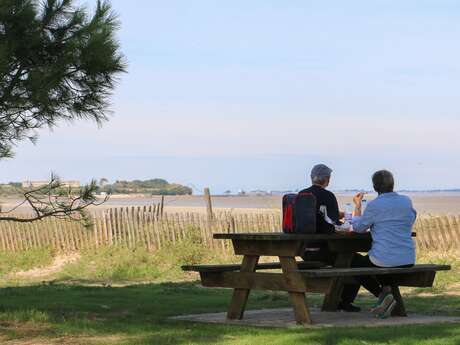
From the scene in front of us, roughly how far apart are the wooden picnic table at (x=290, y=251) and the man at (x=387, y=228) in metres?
0.22

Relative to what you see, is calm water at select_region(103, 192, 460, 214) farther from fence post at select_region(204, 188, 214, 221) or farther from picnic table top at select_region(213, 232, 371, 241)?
picnic table top at select_region(213, 232, 371, 241)

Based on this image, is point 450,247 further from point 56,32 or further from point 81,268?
point 56,32

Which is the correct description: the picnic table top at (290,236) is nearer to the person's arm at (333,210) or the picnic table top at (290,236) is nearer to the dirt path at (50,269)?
the person's arm at (333,210)

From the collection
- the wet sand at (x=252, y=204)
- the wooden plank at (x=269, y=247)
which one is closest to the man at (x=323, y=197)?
the wooden plank at (x=269, y=247)

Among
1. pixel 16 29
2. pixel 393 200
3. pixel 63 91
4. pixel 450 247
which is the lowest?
pixel 450 247

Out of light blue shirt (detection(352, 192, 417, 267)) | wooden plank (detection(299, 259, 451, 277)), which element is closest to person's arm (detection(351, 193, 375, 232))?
light blue shirt (detection(352, 192, 417, 267))

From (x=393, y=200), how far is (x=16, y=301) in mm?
4814

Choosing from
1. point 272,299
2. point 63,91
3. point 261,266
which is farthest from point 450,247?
point 63,91

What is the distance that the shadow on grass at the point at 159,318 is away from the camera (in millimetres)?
7637

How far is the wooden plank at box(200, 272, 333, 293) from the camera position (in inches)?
336

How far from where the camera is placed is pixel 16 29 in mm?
8570

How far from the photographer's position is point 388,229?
9.02 metres

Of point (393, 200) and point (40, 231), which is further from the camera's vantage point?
point (40, 231)

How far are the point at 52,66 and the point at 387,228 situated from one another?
3.49 meters
